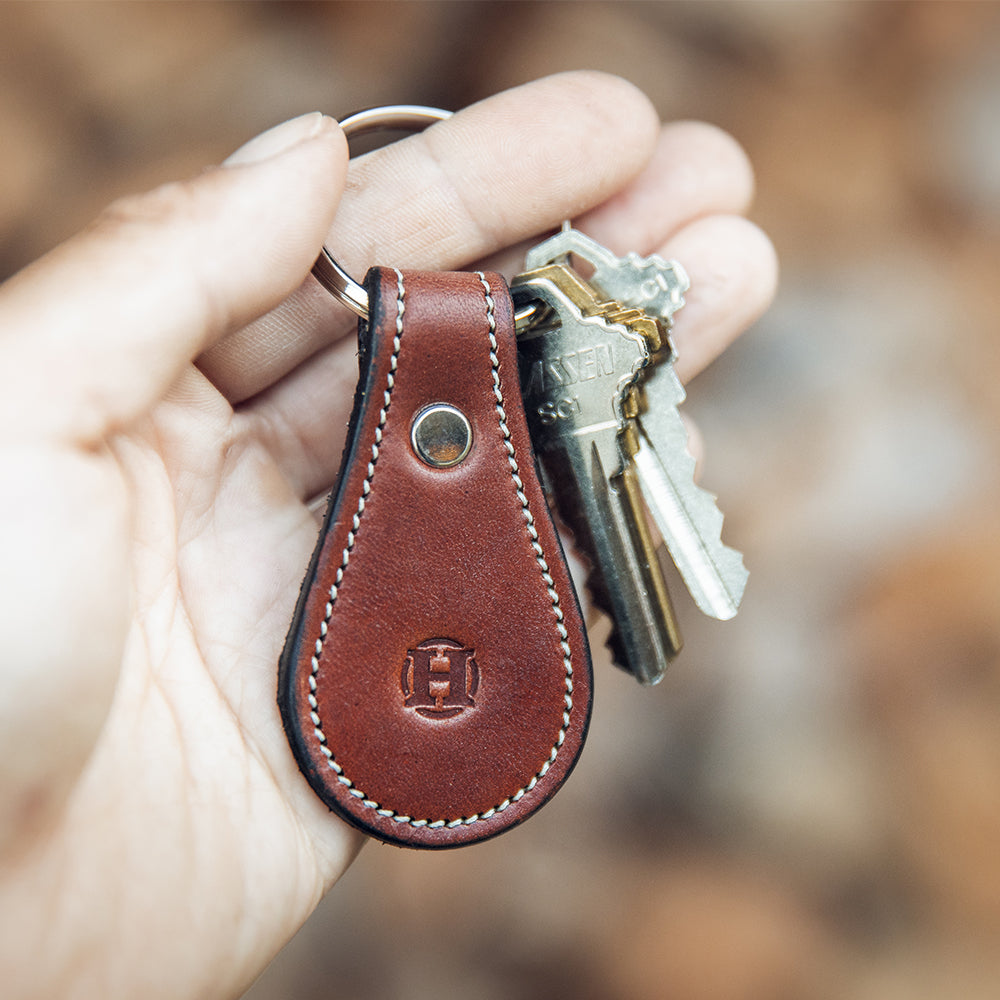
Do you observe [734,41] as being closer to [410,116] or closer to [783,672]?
[410,116]

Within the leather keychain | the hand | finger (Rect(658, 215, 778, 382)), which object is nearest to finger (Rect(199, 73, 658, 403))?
the hand

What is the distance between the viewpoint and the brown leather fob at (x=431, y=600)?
3.33 ft

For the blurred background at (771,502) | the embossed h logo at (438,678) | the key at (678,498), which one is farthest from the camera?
the blurred background at (771,502)

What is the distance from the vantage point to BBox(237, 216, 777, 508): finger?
4.16ft

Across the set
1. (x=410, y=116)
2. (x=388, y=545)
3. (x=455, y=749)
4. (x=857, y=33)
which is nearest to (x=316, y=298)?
(x=410, y=116)

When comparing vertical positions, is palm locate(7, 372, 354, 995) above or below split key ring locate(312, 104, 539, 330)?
below

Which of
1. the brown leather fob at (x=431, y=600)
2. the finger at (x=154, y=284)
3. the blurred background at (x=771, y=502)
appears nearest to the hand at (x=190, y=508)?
the finger at (x=154, y=284)

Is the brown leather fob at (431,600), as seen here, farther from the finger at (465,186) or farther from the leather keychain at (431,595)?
the finger at (465,186)

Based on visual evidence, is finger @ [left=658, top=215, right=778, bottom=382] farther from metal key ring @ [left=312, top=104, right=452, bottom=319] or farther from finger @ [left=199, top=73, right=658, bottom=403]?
metal key ring @ [left=312, top=104, right=452, bottom=319]

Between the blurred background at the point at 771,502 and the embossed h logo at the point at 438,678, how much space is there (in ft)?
1.93

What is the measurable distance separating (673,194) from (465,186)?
336 millimetres

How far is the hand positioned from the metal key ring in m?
0.03

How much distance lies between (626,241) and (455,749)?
0.79 metres

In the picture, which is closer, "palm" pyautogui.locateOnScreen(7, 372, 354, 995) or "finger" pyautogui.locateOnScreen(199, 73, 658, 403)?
"palm" pyautogui.locateOnScreen(7, 372, 354, 995)
